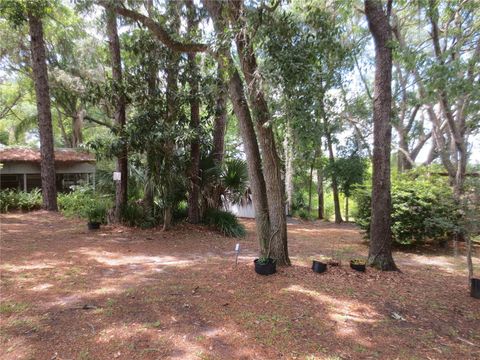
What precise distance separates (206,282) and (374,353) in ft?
7.93

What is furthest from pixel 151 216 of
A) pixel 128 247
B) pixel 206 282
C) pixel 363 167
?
pixel 363 167

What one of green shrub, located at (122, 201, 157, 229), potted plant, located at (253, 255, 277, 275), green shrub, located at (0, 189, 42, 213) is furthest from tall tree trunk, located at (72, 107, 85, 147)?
potted plant, located at (253, 255, 277, 275)

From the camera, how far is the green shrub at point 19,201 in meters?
11.2

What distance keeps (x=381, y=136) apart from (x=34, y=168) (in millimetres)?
15681

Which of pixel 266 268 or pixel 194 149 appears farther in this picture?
pixel 194 149

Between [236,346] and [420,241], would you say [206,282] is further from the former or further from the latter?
[420,241]

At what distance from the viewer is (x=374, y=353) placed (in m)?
2.76

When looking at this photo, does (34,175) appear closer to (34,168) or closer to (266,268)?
(34,168)

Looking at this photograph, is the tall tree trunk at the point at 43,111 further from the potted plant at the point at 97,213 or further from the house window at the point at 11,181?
the house window at the point at 11,181

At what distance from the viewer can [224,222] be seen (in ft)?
28.8

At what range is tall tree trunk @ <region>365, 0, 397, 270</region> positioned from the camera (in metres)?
5.04

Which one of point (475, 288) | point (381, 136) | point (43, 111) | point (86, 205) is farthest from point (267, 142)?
point (43, 111)

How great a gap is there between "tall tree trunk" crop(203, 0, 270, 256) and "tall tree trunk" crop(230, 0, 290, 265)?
14 centimetres

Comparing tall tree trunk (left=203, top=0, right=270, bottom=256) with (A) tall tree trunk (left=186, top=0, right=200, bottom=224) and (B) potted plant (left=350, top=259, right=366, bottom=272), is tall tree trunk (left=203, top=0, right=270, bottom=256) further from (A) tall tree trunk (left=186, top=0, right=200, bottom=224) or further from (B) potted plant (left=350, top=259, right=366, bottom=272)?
(A) tall tree trunk (left=186, top=0, right=200, bottom=224)
